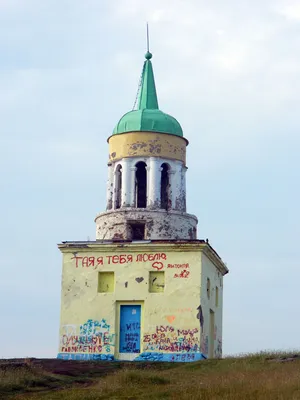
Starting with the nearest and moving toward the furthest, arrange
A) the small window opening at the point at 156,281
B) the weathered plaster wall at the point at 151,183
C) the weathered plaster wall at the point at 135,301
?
the weathered plaster wall at the point at 135,301 < the small window opening at the point at 156,281 < the weathered plaster wall at the point at 151,183

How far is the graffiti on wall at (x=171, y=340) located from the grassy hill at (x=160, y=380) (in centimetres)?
156

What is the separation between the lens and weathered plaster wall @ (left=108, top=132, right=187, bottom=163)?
112 feet

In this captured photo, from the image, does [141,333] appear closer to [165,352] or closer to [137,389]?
[165,352]

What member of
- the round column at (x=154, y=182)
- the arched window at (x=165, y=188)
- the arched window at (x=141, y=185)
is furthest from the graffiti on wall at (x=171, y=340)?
the arched window at (x=141, y=185)

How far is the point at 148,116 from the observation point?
34.6 meters

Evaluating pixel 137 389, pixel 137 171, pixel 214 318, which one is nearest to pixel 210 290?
pixel 214 318

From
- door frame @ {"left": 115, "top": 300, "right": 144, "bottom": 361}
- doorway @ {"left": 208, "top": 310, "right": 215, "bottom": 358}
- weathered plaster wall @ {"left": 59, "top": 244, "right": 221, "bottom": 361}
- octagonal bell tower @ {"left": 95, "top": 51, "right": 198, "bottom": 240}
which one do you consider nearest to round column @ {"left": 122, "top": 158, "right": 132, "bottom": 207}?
octagonal bell tower @ {"left": 95, "top": 51, "right": 198, "bottom": 240}

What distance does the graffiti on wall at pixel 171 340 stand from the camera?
31.0m

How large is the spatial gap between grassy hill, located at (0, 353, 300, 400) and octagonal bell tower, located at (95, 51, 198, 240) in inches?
239

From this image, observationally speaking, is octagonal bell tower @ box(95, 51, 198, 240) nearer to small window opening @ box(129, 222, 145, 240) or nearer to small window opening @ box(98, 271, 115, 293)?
small window opening @ box(129, 222, 145, 240)

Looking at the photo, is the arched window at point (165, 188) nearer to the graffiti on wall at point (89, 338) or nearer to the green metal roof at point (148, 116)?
the green metal roof at point (148, 116)

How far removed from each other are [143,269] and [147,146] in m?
5.35

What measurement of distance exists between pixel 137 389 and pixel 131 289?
10.4 m

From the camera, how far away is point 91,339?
31.8 metres
